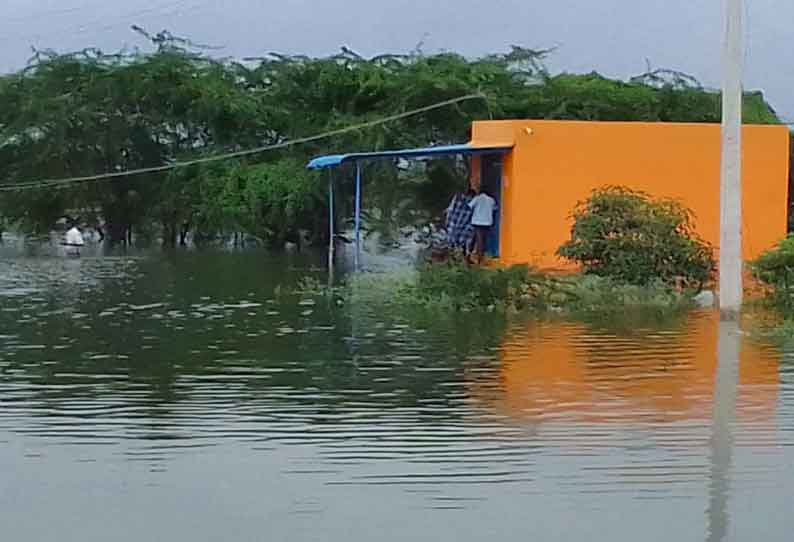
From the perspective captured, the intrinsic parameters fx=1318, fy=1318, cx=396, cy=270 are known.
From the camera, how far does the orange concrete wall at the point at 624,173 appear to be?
21.2 meters

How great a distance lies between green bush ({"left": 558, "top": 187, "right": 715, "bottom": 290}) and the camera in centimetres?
1761

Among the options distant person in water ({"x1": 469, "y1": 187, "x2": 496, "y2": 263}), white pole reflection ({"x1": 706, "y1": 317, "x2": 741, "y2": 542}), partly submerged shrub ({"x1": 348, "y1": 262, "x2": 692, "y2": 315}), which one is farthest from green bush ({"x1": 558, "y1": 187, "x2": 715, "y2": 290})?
distant person in water ({"x1": 469, "y1": 187, "x2": 496, "y2": 263})

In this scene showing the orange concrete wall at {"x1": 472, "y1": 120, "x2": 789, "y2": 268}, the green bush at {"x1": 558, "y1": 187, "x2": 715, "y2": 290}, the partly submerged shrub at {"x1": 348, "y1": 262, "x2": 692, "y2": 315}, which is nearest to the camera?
the partly submerged shrub at {"x1": 348, "y1": 262, "x2": 692, "y2": 315}

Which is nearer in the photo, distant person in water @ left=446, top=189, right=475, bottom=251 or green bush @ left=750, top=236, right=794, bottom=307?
green bush @ left=750, top=236, right=794, bottom=307

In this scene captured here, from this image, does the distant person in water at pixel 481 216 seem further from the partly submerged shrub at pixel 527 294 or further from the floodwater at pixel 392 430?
the floodwater at pixel 392 430

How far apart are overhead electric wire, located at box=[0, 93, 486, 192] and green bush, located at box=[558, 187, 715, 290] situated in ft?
39.1

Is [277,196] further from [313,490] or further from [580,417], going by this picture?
[313,490]

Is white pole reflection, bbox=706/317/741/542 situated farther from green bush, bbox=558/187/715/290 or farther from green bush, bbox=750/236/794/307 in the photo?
green bush, bbox=558/187/715/290

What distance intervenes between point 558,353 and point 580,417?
3237 mm

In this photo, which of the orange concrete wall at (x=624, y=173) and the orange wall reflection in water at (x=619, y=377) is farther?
the orange concrete wall at (x=624, y=173)

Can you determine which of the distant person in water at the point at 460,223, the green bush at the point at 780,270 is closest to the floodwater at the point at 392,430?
the green bush at the point at 780,270

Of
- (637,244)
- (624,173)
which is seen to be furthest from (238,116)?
(637,244)

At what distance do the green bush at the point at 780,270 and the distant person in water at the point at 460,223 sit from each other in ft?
21.0

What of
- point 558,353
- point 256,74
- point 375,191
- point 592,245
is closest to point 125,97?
point 256,74
